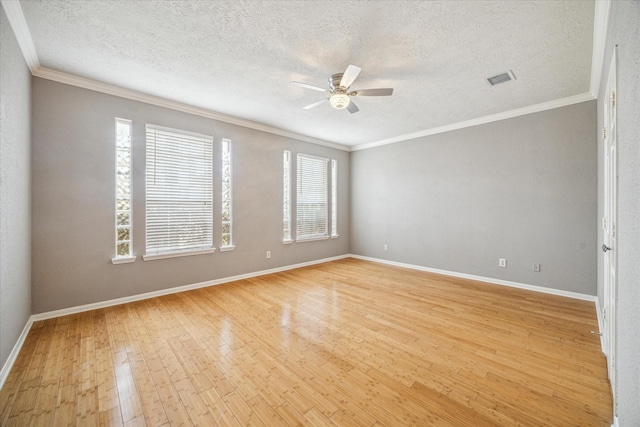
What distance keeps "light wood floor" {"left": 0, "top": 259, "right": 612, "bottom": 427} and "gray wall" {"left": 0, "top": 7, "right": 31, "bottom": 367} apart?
368 millimetres

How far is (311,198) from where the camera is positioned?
584 centimetres

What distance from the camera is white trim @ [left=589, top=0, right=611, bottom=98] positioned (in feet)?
6.19

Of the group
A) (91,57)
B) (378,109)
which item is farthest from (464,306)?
(91,57)

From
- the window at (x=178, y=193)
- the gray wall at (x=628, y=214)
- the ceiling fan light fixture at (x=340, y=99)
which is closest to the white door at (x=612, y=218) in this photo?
the gray wall at (x=628, y=214)

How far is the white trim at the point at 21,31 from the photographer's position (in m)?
1.94

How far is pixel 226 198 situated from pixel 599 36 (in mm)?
4822

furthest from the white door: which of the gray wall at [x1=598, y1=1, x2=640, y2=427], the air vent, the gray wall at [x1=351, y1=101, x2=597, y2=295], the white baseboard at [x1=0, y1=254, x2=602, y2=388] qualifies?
the gray wall at [x1=351, y1=101, x2=597, y2=295]

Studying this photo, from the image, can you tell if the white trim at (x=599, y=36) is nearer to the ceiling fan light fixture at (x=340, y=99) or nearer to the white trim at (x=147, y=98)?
the ceiling fan light fixture at (x=340, y=99)

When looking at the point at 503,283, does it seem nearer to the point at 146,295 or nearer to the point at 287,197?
the point at 287,197

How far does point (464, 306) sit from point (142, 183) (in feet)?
15.2

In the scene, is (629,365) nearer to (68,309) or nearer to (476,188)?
(476,188)

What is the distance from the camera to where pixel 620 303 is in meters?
1.36

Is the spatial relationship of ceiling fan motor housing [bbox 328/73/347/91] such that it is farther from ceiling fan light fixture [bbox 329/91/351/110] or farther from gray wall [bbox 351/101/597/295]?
gray wall [bbox 351/101/597/295]

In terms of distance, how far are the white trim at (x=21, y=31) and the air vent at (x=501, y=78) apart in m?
4.50
